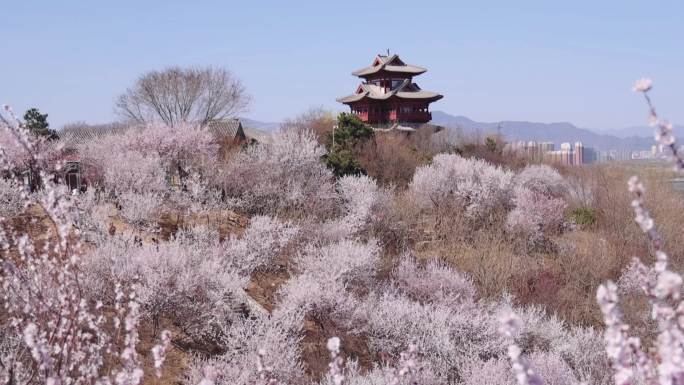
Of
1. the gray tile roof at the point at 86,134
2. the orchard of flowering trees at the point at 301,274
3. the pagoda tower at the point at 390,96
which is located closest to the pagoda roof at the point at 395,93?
the pagoda tower at the point at 390,96

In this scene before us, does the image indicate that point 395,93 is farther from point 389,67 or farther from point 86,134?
point 86,134

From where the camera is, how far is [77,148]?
17797 millimetres

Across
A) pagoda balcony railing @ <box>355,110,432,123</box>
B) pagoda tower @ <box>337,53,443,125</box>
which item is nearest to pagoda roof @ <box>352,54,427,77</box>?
pagoda tower @ <box>337,53,443,125</box>

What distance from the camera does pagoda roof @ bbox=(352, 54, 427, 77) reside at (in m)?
35.8

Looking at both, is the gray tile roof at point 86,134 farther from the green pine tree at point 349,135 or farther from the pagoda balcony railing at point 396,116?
the pagoda balcony railing at point 396,116

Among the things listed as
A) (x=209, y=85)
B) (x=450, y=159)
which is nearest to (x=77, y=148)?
(x=450, y=159)

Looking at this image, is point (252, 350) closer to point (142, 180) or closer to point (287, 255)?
point (287, 255)

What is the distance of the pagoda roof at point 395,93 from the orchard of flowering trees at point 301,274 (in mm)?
15105

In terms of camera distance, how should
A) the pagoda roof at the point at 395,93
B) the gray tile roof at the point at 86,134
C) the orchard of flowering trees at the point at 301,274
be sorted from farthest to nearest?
the pagoda roof at the point at 395,93 < the gray tile roof at the point at 86,134 < the orchard of flowering trees at the point at 301,274

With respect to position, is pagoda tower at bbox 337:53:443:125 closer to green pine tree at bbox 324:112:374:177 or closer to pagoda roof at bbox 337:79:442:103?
pagoda roof at bbox 337:79:442:103

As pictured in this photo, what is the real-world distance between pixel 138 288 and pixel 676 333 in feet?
23.1

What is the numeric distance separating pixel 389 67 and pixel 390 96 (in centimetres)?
231

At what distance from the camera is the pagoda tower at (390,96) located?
34.9 meters

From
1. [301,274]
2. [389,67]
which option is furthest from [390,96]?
[301,274]
